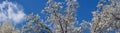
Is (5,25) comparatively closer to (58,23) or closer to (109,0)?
(58,23)

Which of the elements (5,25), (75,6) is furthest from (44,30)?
(5,25)

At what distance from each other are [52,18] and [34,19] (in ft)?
5.47

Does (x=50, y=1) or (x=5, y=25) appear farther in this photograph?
(x=5, y=25)

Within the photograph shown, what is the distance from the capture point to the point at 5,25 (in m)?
39.3

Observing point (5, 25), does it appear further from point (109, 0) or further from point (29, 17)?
point (109, 0)

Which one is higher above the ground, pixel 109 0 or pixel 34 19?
pixel 109 0

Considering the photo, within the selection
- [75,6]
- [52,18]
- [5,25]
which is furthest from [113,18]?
[5,25]

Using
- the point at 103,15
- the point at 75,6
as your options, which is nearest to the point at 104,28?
the point at 103,15

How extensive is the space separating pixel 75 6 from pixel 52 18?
2338 millimetres

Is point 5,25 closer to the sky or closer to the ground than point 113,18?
closer to the sky

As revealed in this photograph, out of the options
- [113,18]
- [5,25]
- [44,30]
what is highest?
[5,25]

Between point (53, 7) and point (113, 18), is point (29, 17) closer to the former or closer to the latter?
point (53, 7)

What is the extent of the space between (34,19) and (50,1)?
2.13 meters

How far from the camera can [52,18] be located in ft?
97.7
